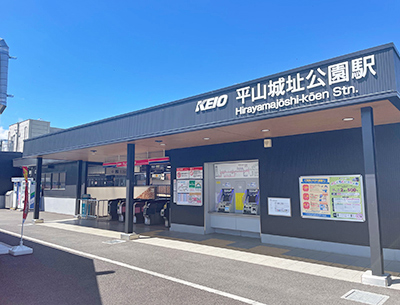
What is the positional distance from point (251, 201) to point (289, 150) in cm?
229

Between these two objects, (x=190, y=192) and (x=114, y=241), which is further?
(x=190, y=192)

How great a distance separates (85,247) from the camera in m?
8.40

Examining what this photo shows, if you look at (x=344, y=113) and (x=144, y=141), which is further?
(x=144, y=141)

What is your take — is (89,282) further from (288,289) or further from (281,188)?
(281,188)

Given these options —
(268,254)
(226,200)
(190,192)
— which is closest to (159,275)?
(268,254)

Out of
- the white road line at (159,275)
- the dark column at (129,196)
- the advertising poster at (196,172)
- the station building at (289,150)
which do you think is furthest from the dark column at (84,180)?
the advertising poster at (196,172)

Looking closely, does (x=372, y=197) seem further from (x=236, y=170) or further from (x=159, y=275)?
(x=236, y=170)

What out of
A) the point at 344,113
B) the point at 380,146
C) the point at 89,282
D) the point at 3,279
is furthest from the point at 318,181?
the point at 3,279

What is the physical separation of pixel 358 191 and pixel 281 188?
6.85 ft

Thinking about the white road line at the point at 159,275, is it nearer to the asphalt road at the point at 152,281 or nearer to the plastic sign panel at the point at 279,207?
the asphalt road at the point at 152,281

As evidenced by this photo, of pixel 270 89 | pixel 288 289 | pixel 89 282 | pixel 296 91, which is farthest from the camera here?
pixel 270 89

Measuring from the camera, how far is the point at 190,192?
35.6ft

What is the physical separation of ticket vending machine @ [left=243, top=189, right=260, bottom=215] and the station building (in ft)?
0.11

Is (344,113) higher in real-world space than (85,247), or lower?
higher
